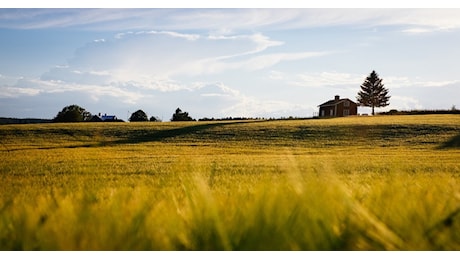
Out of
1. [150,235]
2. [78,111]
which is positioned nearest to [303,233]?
[150,235]

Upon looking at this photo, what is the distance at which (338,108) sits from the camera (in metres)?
84.6

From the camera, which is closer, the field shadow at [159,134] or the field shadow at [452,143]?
the field shadow at [452,143]

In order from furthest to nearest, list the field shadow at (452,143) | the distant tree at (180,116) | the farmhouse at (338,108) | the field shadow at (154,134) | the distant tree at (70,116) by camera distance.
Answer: the farmhouse at (338,108), the distant tree at (180,116), the distant tree at (70,116), the field shadow at (154,134), the field shadow at (452,143)

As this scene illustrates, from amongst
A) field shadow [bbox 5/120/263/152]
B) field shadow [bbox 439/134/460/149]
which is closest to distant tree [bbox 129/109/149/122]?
field shadow [bbox 5/120/263/152]

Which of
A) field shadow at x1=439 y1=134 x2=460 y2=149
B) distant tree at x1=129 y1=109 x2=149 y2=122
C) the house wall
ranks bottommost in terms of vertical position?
field shadow at x1=439 y1=134 x2=460 y2=149

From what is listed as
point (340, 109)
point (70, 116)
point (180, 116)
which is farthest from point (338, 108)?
point (70, 116)

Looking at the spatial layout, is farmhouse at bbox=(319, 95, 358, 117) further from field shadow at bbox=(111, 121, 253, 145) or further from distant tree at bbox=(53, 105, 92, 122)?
distant tree at bbox=(53, 105, 92, 122)

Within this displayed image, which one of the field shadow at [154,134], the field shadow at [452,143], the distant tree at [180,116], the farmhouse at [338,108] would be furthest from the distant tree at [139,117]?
the field shadow at [452,143]

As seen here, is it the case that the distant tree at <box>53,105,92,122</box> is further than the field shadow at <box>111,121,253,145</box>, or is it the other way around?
the distant tree at <box>53,105,92,122</box>

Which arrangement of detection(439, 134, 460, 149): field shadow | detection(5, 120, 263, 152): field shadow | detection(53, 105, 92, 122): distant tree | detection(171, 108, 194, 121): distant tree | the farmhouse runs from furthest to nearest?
the farmhouse
detection(171, 108, 194, 121): distant tree
detection(53, 105, 92, 122): distant tree
detection(5, 120, 263, 152): field shadow
detection(439, 134, 460, 149): field shadow

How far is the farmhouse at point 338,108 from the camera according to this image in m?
84.2

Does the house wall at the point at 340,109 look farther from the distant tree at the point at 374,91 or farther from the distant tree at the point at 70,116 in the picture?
the distant tree at the point at 70,116

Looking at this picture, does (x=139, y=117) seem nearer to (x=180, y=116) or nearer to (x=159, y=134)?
(x=180, y=116)

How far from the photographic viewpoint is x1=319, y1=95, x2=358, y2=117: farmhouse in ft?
276
